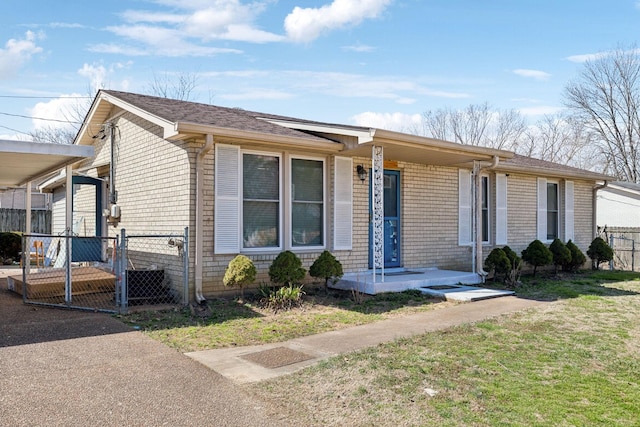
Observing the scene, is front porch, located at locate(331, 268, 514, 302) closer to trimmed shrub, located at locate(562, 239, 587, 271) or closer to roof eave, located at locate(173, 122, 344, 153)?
roof eave, located at locate(173, 122, 344, 153)

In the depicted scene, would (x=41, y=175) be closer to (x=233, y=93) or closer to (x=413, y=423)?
(x=413, y=423)

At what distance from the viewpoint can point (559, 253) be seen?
13250 mm

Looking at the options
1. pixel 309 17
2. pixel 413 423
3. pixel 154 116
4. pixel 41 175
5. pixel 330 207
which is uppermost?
pixel 309 17

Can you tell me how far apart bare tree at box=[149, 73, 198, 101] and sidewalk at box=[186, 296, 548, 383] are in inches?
1017

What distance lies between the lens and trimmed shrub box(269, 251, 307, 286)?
8.34 m

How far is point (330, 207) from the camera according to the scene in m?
9.78

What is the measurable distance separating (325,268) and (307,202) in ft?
4.93

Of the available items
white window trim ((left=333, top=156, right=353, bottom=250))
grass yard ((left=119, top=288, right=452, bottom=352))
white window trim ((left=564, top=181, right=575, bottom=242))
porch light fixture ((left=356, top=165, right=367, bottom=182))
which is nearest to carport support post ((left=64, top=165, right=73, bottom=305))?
grass yard ((left=119, top=288, right=452, bottom=352))

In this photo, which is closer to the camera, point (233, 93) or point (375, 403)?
point (375, 403)

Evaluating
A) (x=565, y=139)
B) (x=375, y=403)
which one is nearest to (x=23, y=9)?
(x=375, y=403)

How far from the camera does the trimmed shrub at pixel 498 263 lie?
11000 mm

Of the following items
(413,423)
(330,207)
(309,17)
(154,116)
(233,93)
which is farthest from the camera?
(233,93)

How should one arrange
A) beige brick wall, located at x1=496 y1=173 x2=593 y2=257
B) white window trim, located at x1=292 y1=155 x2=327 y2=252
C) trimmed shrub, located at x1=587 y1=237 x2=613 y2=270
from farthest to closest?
trimmed shrub, located at x1=587 y1=237 x2=613 y2=270 → beige brick wall, located at x1=496 y1=173 x2=593 y2=257 → white window trim, located at x1=292 y1=155 x2=327 y2=252

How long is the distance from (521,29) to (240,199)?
36.8 feet
